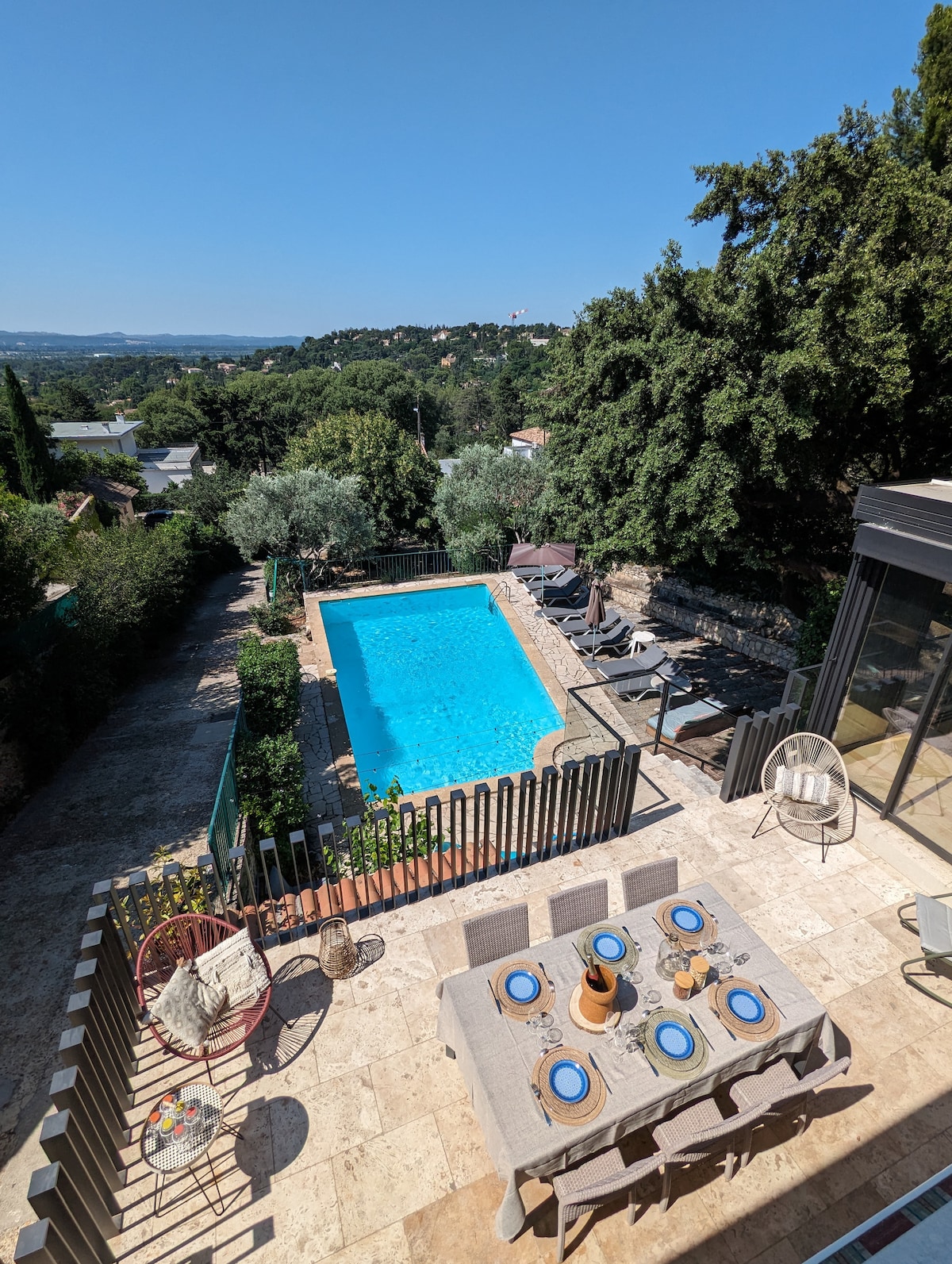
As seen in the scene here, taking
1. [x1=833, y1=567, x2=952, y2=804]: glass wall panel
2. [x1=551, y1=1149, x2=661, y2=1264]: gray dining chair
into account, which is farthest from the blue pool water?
[x1=551, y1=1149, x2=661, y2=1264]: gray dining chair

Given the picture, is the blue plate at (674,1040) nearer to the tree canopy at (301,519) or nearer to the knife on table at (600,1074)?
the knife on table at (600,1074)

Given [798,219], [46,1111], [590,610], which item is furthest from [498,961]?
[798,219]

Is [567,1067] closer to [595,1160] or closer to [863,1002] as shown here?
[595,1160]

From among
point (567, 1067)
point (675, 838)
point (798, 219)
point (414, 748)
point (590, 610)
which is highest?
point (798, 219)

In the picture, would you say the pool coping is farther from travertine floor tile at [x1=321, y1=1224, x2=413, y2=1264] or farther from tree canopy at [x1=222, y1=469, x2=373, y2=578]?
travertine floor tile at [x1=321, y1=1224, x2=413, y2=1264]

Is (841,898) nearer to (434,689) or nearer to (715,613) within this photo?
(434,689)

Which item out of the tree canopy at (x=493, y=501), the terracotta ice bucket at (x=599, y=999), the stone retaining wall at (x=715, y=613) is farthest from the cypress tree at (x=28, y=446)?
the terracotta ice bucket at (x=599, y=999)
